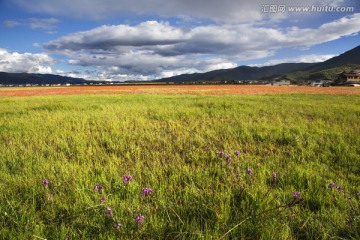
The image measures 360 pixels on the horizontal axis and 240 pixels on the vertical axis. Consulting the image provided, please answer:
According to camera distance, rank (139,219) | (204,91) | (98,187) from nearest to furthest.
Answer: (139,219)
(98,187)
(204,91)

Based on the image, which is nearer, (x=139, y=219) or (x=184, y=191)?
(x=139, y=219)

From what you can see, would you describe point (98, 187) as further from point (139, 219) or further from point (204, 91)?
point (204, 91)

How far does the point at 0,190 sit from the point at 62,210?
116 centimetres

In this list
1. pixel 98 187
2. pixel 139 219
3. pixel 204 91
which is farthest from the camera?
pixel 204 91

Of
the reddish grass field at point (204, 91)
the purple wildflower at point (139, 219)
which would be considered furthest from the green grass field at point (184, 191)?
the reddish grass field at point (204, 91)

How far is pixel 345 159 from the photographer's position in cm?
418

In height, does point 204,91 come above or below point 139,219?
above

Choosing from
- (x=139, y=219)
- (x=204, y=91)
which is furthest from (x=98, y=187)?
(x=204, y=91)

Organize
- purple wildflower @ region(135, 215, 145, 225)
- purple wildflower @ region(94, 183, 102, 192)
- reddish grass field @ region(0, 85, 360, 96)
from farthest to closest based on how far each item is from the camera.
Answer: reddish grass field @ region(0, 85, 360, 96), purple wildflower @ region(94, 183, 102, 192), purple wildflower @ region(135, 215, 145, 225)

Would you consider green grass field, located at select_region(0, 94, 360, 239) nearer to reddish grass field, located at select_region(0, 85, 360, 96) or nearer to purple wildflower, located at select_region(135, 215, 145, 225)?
purple wildflower, located at select_region(135, 215, 145, 225)

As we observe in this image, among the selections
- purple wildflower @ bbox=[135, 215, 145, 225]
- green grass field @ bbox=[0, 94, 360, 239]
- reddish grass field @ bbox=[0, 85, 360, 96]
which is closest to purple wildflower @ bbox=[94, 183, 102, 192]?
green grass field @ bbox=[0, 94, 360, 239]

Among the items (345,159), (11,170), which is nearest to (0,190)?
(11,170)

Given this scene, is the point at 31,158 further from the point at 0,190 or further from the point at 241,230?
the point at 241,230

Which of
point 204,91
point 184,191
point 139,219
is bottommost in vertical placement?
point 184,191
